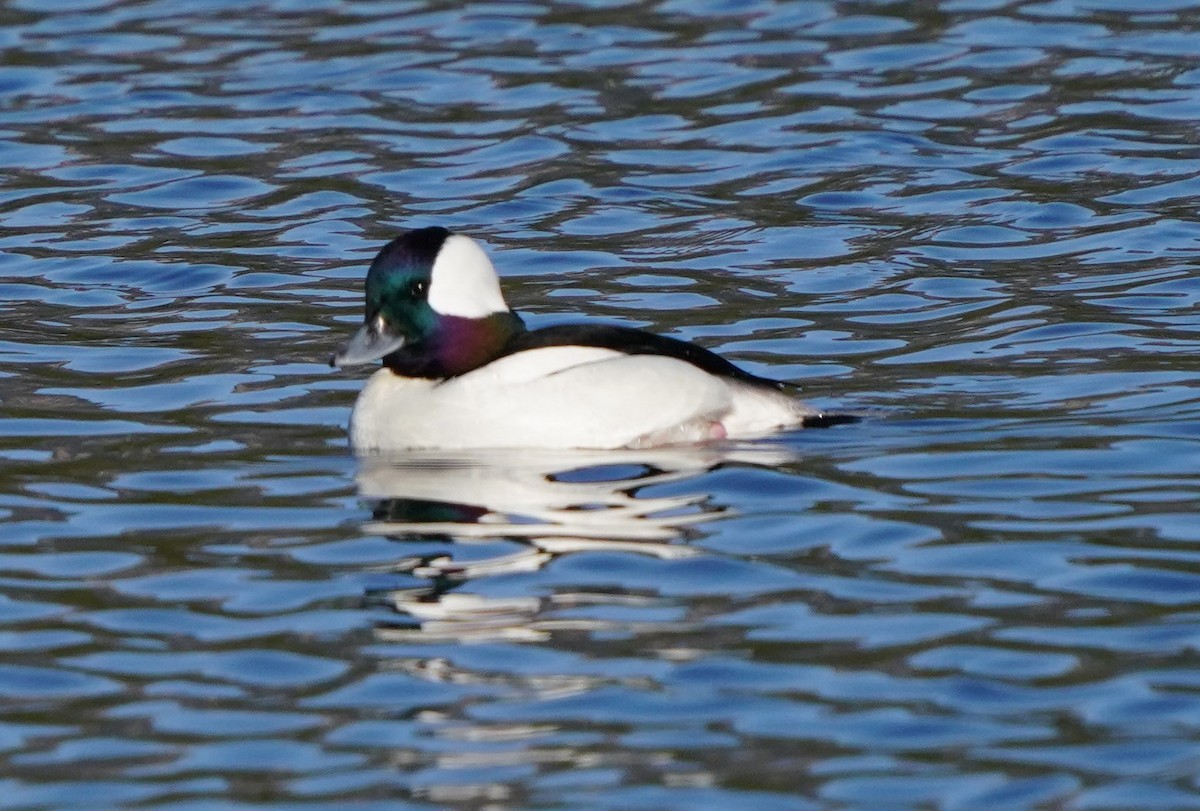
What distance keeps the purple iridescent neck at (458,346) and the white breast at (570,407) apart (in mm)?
85

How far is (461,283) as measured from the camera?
9.18m

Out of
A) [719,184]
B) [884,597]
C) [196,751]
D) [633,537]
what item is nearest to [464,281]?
[633,537]

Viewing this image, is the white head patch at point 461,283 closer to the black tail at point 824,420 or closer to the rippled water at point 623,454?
the rippled water at point 623,454

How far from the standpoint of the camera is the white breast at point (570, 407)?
898cm

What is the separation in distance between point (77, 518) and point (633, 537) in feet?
6.69

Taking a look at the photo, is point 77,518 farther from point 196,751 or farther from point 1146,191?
point 1146,191

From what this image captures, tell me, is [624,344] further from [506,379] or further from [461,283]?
[461,283]

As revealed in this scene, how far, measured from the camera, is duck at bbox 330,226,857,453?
9000mm

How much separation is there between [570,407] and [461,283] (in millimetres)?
689

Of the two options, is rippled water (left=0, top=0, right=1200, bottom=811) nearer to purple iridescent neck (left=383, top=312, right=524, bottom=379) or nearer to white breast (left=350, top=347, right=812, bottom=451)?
white breast (left=350, top=347, right=812, bottom=451)

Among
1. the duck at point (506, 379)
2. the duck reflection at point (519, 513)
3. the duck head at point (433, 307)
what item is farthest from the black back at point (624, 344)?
the duck reflection at point (519, 513)

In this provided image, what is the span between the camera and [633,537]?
774cm

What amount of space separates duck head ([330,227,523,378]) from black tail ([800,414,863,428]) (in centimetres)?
126

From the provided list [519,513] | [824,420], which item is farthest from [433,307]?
[824,420]
